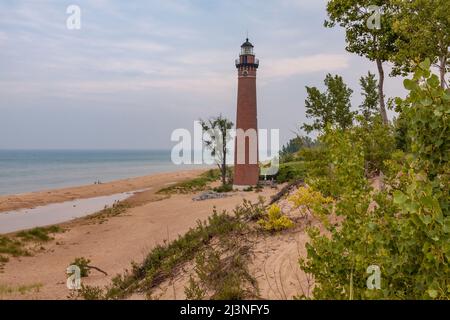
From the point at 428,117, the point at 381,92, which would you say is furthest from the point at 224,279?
the point at 381,92

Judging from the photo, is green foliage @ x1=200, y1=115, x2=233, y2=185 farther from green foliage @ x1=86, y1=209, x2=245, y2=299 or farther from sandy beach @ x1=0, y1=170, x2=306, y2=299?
green foliage @ x1=86, y1=209, x2=245, y2=299

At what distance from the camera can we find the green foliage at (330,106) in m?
22.0

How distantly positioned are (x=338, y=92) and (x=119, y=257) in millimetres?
15224

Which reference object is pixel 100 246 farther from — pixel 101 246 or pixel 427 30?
pixel 427 30

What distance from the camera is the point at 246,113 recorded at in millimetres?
42406

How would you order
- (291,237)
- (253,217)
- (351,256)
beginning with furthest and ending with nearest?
1. (253,217)
2. (291,237)
3. (351,256)

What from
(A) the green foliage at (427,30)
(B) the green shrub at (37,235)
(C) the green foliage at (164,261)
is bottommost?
(B) the green shrub at (37,235)

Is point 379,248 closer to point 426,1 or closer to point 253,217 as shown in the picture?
point 253,217

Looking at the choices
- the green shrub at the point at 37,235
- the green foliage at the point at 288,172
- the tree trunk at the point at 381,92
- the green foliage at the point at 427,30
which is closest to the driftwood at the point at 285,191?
the tree trunk at the point at 381,92

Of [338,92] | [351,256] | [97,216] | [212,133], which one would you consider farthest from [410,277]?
[212,133]

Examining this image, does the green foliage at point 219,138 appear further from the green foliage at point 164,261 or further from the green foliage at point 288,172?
the green foliage at point 164,261

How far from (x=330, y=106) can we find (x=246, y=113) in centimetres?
2064

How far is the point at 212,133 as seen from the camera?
51.2m

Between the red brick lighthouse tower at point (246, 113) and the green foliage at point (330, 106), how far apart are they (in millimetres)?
19838
